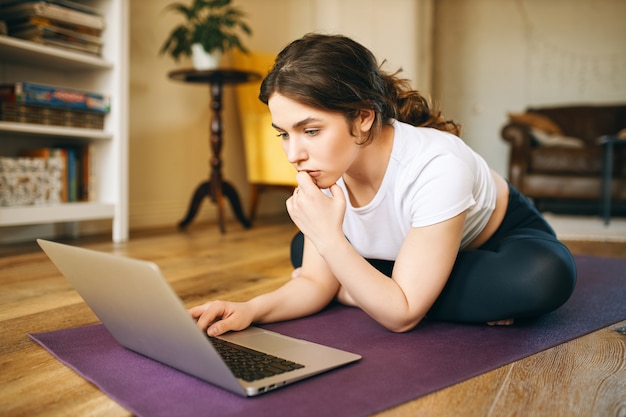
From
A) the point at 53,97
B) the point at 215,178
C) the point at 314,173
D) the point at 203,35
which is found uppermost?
the point at 203,35

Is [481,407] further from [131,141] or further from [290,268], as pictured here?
[131,141]

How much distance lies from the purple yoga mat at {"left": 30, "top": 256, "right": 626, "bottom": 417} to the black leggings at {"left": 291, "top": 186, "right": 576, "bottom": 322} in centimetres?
4

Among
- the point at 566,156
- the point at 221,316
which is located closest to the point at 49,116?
the point at 221,316

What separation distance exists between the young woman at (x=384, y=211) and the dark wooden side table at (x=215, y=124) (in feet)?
5.88

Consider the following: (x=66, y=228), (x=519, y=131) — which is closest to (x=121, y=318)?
(x=66, y=228)

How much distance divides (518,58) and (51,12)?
13.9 feet

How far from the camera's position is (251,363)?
0.92m

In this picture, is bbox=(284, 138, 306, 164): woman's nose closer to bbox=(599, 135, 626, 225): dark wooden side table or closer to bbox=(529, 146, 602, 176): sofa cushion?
bbox=(599, 135, 626, 225): dark wooden side table

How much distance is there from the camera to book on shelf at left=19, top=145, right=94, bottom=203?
8.28ft

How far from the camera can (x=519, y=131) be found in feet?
14.1

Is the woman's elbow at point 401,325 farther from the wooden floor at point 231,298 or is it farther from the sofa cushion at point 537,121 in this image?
the sofa cushion at point 537,121

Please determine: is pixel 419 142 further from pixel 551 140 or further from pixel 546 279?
pixel 551 140

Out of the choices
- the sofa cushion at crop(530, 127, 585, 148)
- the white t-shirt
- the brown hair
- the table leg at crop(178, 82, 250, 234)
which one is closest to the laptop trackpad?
the white t-shirt

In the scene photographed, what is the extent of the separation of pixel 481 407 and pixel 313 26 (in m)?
4.10
